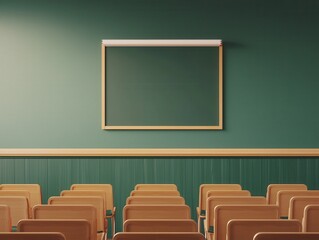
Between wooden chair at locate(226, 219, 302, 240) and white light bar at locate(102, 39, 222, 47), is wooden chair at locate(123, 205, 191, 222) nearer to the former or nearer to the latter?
wooden chair at locate(226, 219, 302, 240)

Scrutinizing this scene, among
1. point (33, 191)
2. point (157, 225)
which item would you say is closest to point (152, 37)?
point (33, 191)

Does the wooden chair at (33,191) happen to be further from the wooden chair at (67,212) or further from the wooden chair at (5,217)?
the wooden chair at (5,217)

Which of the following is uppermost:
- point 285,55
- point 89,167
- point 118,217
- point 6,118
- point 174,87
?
point 285,55

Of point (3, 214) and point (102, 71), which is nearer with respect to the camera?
point (3, 214)

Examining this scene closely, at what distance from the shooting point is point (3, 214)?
3.56 meters

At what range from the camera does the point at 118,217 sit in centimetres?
764

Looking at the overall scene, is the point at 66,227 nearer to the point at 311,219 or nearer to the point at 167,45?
the point at 311,219

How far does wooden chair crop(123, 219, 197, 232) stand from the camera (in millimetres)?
3184

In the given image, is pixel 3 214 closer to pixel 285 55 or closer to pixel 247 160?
pixel 247 160

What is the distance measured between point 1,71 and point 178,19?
3.11m

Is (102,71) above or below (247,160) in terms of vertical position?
above

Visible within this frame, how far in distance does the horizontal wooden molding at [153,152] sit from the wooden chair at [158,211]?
3928mm

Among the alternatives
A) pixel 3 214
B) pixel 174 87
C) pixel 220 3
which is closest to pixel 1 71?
pixel 174 87

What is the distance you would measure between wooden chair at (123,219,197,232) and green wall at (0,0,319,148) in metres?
4.81
